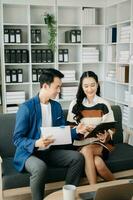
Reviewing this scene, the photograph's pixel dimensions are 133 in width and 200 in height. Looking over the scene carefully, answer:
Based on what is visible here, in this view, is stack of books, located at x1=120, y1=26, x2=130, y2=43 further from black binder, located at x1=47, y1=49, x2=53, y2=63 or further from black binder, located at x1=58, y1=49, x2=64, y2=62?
black binder, located at x1=47, y1=49, x2=53, y2=63

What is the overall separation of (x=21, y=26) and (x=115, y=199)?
Answer: 3.70m

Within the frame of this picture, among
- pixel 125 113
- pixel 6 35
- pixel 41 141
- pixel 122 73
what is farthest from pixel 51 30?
pixel 41 141

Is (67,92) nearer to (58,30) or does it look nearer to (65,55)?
(65,55)

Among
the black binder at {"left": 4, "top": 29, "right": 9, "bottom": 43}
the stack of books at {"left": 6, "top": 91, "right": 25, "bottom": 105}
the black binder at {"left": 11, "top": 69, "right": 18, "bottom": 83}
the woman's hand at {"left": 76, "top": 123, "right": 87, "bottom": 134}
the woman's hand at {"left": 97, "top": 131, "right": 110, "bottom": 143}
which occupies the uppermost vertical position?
the black binder at {"left": 4, "top": 29, "right": 9, "bottom": 43}

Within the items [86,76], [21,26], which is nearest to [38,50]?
[21,26]

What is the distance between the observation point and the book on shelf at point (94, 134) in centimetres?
255

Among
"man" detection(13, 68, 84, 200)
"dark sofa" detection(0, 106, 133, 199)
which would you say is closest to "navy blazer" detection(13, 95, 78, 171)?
"man" detection(13, 68, 84, 200)

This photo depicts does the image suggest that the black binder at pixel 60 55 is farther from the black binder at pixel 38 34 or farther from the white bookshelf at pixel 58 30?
the black binder at pixel 38 34

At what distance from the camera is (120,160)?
2.76m

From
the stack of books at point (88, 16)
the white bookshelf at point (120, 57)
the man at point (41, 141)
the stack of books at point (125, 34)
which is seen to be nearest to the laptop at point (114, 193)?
the man at point (41, 141)

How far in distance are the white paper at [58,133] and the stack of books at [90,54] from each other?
2.80 m

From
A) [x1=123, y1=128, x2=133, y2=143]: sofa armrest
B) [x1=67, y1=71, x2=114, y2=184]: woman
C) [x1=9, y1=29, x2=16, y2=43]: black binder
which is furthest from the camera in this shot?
[x1=9, y1=29, x2=16, y2=43]: black binder

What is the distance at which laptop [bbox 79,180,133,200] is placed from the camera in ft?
5.74

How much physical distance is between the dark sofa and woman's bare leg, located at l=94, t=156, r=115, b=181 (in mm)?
171
